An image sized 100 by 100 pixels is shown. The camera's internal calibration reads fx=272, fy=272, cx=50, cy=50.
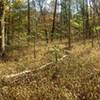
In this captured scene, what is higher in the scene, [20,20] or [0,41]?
[20,20]

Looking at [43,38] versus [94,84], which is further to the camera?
[43,38]

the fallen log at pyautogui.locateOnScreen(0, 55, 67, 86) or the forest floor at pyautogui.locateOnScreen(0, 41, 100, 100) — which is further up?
the forest floor at pyautogui.locateOnScreen(0, 41, 100, 100)

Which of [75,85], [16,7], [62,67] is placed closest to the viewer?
[75,85]

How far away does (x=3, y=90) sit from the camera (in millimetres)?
8508

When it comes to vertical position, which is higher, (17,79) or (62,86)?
(62,86)

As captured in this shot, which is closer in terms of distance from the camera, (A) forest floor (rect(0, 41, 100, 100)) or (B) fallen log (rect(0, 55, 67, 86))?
(A) forest floor (rect(0, 41, 100, 100))

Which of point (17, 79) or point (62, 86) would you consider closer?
point (62, 86)

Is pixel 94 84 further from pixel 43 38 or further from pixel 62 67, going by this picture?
pixel 43 38

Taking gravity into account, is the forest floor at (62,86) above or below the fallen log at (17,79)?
above

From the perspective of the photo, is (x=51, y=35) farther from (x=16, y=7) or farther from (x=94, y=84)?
(x=94, y=84)

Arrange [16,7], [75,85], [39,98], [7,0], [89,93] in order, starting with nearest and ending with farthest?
[39,98] < [89,93] < [75,85] < [7,0] < [16,7]

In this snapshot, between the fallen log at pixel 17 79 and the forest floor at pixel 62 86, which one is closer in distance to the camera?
the forest floor at pixel 62 86

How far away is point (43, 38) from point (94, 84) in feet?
76.1

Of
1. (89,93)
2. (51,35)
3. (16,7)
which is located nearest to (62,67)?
(89,93)
